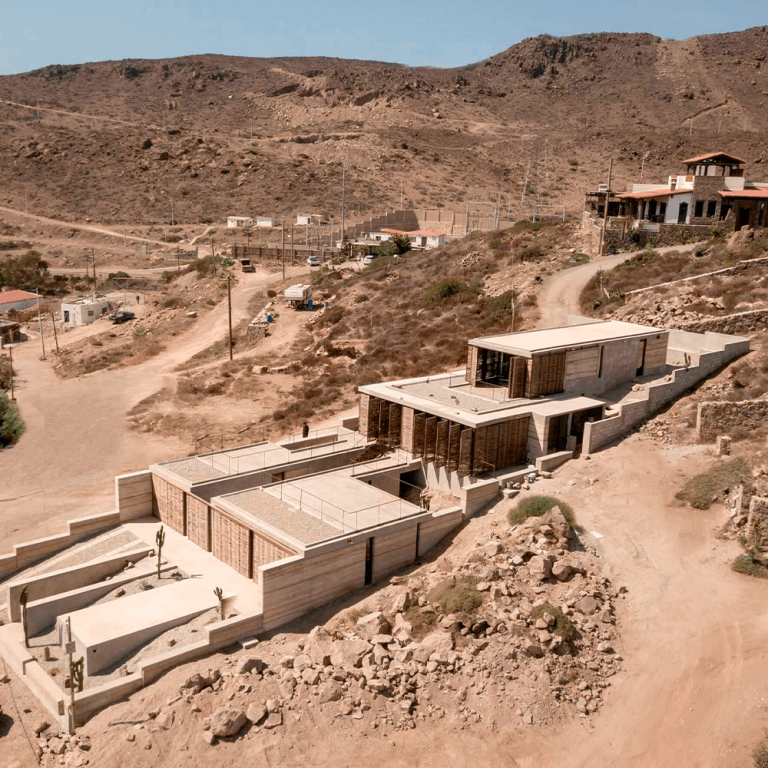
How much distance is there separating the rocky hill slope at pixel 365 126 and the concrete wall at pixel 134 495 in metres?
63.5

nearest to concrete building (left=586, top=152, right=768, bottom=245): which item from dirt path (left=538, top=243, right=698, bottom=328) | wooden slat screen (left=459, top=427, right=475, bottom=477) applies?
dirt path (left=538, top=243, right=698, bottom=328)

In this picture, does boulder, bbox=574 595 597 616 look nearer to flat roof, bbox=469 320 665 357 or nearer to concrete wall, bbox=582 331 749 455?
concrete wall, bbox=582 331 749 455

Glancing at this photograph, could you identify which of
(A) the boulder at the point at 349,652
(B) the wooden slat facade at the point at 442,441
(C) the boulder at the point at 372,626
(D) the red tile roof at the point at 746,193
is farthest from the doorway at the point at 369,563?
(D) the red tile roof at the point at 746,193

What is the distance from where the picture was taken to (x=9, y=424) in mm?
33500

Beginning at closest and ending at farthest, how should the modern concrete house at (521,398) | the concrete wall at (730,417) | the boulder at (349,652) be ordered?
the boulder at (349,652), the modern concrete house at (521,398), the concrete wall at (730,417)

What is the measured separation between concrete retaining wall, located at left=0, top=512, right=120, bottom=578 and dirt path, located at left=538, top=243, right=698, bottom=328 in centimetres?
2092

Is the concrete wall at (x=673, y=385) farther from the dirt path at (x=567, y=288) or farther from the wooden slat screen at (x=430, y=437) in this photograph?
the dirt path at (x=567, y=288)

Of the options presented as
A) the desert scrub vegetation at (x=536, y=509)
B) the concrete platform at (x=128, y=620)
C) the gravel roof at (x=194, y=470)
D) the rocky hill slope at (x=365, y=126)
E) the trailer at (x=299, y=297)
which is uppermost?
the rocky hill slope at (x=365, y=126)

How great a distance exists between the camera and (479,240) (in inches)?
2015

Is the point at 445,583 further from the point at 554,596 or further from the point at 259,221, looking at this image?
the point at 259,221

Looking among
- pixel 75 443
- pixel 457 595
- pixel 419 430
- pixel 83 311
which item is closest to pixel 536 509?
pixel 457 595

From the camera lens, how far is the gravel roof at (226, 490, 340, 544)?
18.0 m

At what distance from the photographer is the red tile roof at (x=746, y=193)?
41500 mm

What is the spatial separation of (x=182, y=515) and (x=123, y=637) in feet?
18.0
